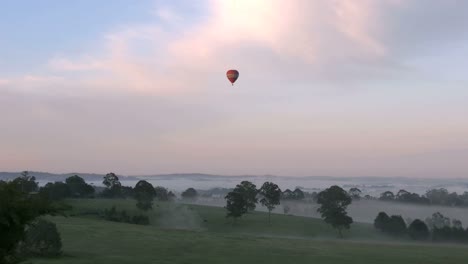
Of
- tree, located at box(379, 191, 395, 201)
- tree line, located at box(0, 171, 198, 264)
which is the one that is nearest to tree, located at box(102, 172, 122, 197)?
tree line, located at box(0, 171, 198, 264)

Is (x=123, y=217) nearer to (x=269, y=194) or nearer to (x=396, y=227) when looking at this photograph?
(x=269, y=194)

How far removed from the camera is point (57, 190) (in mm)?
100000

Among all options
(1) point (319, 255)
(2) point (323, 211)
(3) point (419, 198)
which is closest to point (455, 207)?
(3) point (419, 198)

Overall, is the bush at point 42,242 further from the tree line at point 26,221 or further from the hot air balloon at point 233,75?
the hot air balloon at point 233,75

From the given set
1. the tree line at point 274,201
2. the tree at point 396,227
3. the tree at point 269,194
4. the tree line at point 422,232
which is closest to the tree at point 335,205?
the tree line at point 274,201

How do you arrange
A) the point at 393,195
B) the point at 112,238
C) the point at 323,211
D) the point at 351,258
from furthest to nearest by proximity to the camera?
the point at 393,195 < the point at 323,211 < the point at 112,238 < the point at 351,258

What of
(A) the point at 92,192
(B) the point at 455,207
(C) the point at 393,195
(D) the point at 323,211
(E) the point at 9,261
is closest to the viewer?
(E) the point at 9,261

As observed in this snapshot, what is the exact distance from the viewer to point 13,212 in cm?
1647

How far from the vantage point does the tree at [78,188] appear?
342 ft

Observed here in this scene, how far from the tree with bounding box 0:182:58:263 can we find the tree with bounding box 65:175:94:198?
89.8 metres

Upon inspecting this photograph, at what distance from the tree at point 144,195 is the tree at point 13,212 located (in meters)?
71.7

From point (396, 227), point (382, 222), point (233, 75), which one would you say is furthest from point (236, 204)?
point (233, 75)

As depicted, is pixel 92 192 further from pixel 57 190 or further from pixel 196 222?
pixel 196 222

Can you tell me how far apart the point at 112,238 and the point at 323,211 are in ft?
135
